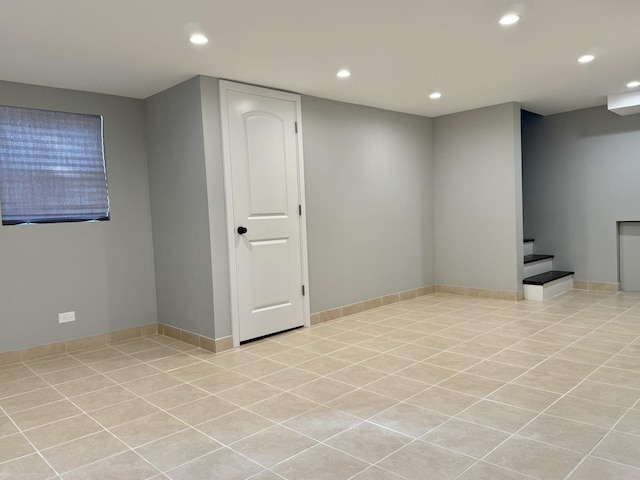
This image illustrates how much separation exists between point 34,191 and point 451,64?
11.8ft

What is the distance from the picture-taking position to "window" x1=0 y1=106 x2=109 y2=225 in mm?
3732

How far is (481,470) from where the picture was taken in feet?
6.35

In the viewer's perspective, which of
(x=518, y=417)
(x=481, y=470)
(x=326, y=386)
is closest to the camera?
(x=481, y=470)

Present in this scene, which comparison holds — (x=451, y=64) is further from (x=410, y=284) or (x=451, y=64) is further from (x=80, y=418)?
(x=80, y=418)

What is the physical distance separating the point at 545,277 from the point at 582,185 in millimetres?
1294

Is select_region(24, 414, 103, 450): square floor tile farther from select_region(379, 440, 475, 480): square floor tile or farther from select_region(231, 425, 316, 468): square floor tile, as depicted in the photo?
select_region(379, 440, 475, 480): square floor tile

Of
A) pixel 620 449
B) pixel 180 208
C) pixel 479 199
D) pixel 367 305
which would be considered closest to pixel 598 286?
pixel 479 199

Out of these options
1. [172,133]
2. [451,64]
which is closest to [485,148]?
[451,64]

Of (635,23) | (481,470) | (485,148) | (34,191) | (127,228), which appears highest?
(635,23)

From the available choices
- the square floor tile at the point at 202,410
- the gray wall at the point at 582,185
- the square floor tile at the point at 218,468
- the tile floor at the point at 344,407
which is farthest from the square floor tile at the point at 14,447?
the gray wall at the point at 582,185

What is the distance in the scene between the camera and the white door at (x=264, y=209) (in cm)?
391

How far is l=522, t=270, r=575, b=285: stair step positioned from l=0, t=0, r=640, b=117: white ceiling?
2160mm

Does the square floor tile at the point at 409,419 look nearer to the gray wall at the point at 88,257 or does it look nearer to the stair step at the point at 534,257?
the gray wall at the point at 88,257

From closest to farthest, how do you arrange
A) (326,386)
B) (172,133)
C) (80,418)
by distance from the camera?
(80,418) < (326,386) < (172,133)
